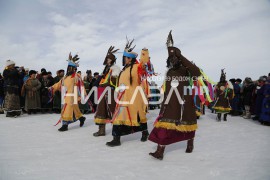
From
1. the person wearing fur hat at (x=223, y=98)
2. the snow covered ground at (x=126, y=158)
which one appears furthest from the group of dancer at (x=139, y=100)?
the person wearing fur hat at (x=223, y=98)

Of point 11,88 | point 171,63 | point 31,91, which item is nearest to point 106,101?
point 171,63

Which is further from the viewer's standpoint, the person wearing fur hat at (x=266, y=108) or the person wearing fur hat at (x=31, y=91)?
the person wearing fur hat at (x=31, y=91)

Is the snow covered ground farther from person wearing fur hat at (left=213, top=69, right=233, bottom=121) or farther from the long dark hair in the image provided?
person wearing fur hat at (left=213, top=69, right=233, bottom=121)

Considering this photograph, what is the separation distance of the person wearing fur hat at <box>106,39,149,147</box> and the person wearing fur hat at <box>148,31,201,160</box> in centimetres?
91

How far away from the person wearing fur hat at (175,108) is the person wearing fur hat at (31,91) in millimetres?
7673

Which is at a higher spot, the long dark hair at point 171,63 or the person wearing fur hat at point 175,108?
the long dark hair at point 171,63

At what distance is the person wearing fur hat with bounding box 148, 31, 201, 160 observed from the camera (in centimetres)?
408

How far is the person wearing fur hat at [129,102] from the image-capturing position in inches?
199

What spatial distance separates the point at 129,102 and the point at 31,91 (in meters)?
6.77

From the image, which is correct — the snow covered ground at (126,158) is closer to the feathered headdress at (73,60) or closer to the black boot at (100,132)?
the black boot at (100,132)

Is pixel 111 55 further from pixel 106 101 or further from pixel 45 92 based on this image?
pixel 45 92

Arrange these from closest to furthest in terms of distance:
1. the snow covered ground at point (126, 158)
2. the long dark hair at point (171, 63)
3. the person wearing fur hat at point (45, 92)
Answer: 1. the snow covered ground at point (126, 158)
2. the long dark hair at point (171, 63)
3. the person wearing fur hat at point (45, 92)

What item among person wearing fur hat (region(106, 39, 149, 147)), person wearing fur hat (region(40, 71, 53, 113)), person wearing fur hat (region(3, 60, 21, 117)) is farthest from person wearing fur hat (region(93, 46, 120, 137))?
person wearing fur hat (region(40, 71, 53, 113))

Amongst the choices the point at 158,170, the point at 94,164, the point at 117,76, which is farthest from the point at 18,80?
the point at 158,170
